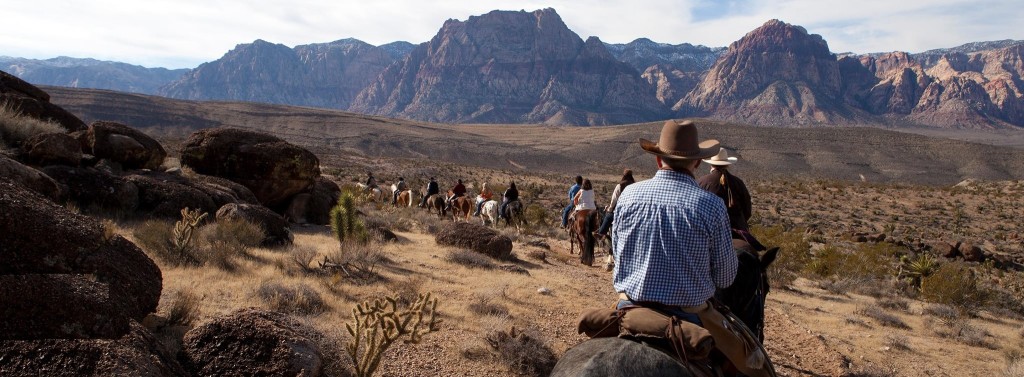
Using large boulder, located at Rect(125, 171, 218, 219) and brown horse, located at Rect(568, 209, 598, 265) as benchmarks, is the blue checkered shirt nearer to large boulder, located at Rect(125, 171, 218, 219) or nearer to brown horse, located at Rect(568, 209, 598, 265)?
brown horse, located at Rect(568, 209, 598, 265)

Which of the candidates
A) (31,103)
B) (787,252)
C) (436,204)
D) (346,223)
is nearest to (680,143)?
(346,223)

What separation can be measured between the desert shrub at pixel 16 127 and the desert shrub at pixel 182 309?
819cm

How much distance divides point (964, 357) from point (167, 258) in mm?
10973

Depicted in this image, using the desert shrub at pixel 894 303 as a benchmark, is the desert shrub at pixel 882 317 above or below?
above

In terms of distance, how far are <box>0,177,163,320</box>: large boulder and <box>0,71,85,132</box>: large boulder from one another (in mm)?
11489

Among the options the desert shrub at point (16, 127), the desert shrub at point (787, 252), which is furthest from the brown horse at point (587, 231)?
the desert shrub at point (16, 127)

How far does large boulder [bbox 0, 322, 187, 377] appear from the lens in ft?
11.2

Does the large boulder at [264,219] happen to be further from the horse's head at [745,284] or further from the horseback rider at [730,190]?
the horse's head at [745,284]

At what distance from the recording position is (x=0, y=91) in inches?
581

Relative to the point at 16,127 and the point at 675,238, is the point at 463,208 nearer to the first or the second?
the point at 16,127

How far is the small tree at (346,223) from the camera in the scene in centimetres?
1117

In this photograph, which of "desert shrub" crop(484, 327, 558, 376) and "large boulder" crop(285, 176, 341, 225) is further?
"large boulder" crop(285, 176, 341, 225)

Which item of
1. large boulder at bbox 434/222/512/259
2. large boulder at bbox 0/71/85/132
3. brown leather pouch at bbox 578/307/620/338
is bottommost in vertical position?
large boulder at bbox 434/222/512/259

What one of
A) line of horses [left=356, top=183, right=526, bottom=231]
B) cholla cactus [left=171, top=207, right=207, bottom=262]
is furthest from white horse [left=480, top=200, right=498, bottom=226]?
cholla cactus [left=171, top=207, right=207, bottom=262]
